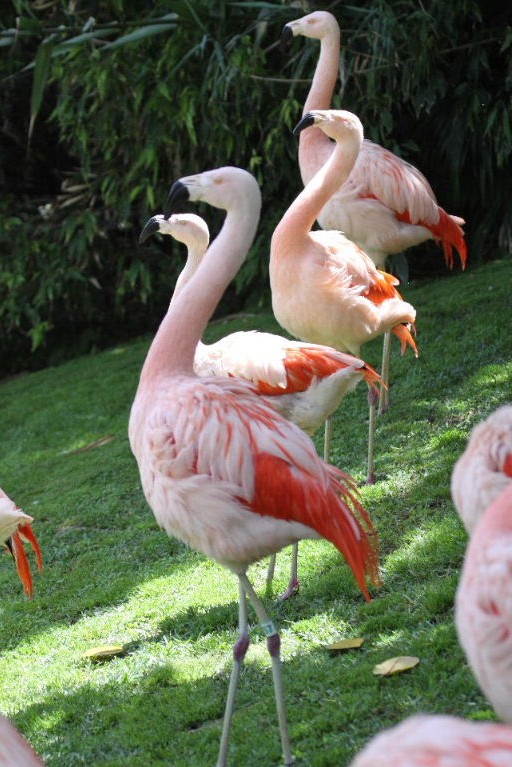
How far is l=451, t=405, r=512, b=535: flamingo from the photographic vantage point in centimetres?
281

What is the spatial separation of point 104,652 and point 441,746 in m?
3.23

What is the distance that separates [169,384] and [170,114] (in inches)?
232

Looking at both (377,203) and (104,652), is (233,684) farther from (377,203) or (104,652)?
(377,203)

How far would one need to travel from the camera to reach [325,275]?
5070 mm

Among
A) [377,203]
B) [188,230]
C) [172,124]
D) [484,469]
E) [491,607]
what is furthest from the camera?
[172,124]

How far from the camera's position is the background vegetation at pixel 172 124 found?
26.0ft

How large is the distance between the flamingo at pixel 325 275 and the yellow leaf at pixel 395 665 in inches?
72.2

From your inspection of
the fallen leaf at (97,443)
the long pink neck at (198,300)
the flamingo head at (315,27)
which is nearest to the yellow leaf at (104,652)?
the long pink neck at (198,300)

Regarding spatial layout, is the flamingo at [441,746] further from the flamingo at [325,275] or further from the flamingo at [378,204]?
the flamingo at [378,204]

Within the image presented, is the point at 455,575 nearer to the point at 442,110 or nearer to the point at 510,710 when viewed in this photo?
the point at 510,710

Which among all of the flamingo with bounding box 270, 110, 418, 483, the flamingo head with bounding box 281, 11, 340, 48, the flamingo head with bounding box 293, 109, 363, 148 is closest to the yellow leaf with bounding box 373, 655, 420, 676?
the flamingo with bounding box 270, 110, 418, 483

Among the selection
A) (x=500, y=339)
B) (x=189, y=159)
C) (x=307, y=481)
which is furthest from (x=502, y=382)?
(x=189, y=159)

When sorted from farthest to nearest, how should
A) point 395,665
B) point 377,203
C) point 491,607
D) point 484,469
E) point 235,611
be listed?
point 377,203 → point 235,611 → point 395,665 → point 484,469 → point 491,607

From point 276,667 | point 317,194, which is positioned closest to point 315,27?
point 317,194
